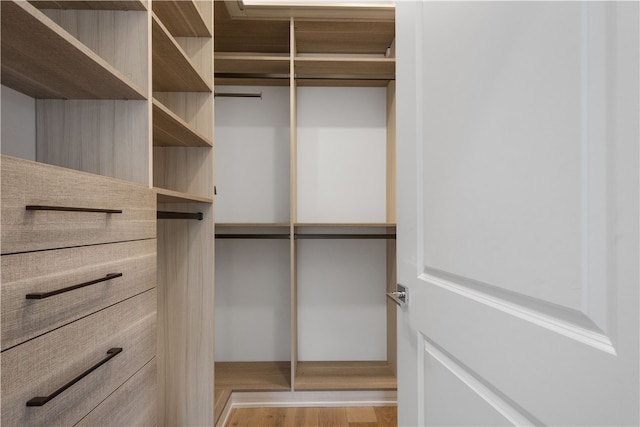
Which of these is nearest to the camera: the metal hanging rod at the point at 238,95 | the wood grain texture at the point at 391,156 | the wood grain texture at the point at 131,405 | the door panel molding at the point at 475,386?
the door panel molding at the point at 475,386

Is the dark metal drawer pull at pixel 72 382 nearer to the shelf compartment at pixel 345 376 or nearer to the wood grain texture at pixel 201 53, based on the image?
the wood grain texture at pixel 201 53

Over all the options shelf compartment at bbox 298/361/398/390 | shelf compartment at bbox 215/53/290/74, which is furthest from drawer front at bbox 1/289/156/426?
shelf compartment at bbox 215/53/290/74

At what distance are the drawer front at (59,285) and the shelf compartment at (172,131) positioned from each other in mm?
448

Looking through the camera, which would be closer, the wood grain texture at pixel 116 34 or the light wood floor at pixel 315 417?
the wood grain texture at pixel 116 34

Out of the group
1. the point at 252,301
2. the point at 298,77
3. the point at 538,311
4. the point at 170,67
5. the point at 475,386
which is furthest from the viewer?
the point at 252,301

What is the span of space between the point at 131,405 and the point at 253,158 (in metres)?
1.70

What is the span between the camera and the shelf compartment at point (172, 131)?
1174 mm

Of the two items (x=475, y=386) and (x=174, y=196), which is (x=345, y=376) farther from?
(x=475, y=386)

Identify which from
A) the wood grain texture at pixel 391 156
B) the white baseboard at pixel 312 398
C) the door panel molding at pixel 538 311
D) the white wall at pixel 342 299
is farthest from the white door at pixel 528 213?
the white wall at pixel 342 299

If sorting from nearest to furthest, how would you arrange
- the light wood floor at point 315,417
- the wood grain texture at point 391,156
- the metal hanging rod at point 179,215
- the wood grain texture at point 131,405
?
the wood grain texture at point 131,405 → the metal hanging rod at point 179,215 → the light wood floor at point 315,417 → the wood grain texture at point 391,156

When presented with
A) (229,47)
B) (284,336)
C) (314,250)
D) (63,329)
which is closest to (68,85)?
(63,329)

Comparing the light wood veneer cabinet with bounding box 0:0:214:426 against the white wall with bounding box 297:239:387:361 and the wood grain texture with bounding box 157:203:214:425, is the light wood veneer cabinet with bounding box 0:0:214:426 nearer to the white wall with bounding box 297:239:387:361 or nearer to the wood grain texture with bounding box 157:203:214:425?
the wood grain texture with bounding box 157:203:214:425

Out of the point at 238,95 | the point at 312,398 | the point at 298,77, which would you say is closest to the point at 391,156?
the point at 298,77

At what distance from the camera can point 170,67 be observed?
4.47ft
